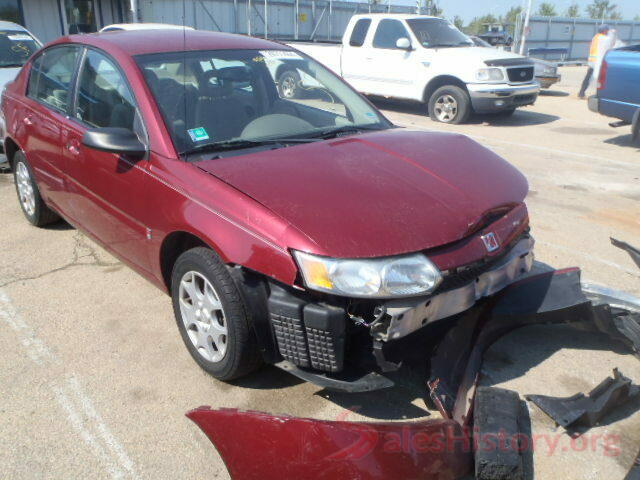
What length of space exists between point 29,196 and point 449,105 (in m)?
8.20

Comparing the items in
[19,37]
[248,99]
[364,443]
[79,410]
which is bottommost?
[79,410]

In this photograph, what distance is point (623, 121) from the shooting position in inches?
358

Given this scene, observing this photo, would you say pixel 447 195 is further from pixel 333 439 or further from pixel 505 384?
pixel 333 439

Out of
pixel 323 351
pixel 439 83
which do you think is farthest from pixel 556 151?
pixel 323 351

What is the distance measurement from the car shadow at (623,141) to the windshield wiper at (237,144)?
7863 mm

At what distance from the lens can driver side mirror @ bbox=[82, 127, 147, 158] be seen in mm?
3197

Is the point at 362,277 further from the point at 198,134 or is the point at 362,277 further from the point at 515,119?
the point at 515,119

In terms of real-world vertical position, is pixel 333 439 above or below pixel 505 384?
above

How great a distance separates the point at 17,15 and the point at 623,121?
17.0 meters

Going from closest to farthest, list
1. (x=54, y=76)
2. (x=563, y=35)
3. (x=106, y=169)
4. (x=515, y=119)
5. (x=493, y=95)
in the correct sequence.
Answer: (x=106, y=169) < (x=54, y=76) < (x=493, y=95) < (x=515, y=119) < (x=563, y=35)

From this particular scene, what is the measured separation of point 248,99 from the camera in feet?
12.4

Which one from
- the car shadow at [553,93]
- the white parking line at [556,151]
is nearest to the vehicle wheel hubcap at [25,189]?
the white parking line at [556,151]

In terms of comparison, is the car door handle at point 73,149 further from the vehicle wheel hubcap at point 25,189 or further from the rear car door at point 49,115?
the vehicle wheel hubcap at point 25,189

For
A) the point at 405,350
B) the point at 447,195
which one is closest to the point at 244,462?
the point at 405,350
